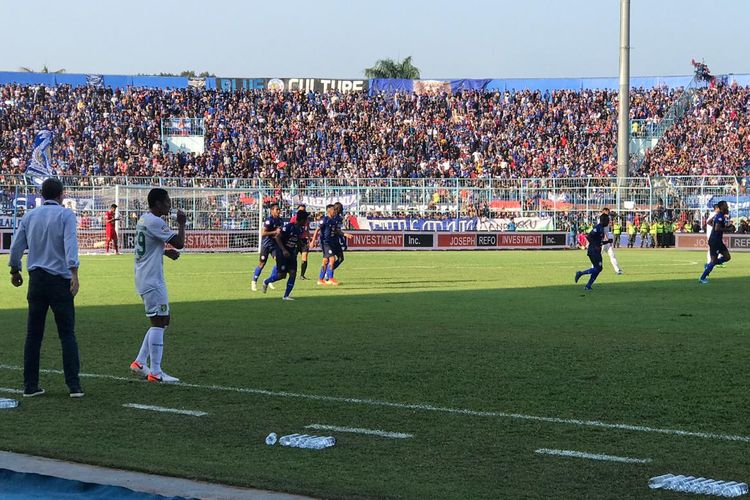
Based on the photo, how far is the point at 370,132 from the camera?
6788 centimetres

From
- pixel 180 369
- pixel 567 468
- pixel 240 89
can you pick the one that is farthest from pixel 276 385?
pixel 240 89

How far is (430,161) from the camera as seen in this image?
213 ft

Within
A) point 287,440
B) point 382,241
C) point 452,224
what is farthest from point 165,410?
point 452,224

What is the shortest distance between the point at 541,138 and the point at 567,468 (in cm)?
6129

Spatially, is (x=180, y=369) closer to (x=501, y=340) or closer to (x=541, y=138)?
(x=501, y=340)

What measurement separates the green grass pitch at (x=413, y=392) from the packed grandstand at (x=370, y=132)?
41.4 m

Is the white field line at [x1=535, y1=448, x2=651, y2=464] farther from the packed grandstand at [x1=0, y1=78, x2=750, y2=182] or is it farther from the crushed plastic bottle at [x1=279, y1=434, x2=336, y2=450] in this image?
the packed grandstand at [x1=0, y1=78, x2=750, y2=182]

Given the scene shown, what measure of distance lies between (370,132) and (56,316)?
58.4 meters

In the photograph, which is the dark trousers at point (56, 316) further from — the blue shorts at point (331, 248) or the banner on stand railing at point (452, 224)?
the banner on stand railing at point (452, 224)

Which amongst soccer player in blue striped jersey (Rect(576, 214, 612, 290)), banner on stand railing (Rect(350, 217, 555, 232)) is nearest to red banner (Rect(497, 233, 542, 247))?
banner on stand railing (Rect(350, 217, 555, 232))

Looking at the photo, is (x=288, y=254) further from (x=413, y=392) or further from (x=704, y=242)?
(x=704, y=242)

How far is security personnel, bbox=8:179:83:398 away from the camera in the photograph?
990cm

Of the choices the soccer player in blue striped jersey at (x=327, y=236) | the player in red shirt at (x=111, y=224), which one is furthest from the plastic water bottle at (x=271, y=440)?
the player in red shirt at (x=111, y=224)

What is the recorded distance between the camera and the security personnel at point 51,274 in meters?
9.90
